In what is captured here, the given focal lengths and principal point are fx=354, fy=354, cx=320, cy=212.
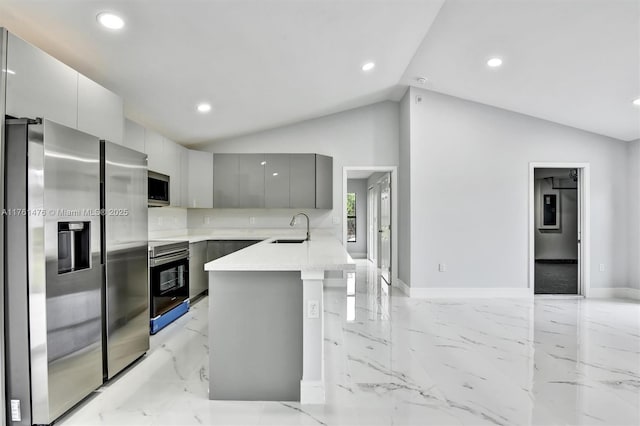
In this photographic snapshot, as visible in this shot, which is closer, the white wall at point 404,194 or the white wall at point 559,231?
the white wall at point 404,194

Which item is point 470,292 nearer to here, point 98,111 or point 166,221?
point 166,221

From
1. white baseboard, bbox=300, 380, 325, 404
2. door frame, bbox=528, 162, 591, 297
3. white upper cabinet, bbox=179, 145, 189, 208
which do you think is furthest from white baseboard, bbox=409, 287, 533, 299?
white upper cabinet, bbox=179, 145, 189, 208

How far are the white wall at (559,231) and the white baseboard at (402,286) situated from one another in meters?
4.77

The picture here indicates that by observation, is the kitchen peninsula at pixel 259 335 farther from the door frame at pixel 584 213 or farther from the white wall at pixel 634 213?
the white wall at pixel 634 213

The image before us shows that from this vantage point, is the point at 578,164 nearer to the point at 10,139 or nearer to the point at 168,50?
the point at 168,50

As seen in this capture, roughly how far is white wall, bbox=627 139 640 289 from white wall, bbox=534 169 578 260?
3429 mm

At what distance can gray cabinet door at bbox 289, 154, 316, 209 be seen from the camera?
5484 mm

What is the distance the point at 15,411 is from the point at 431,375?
8.12 ft

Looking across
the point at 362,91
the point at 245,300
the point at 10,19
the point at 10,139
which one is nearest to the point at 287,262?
the point at 245,300

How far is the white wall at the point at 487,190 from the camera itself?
16.7 feet

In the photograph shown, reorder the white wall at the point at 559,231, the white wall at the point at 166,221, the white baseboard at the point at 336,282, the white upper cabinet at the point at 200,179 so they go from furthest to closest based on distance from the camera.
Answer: the white wall at the point at 559,231 → the white baseboard at the point at 336,282 → the white upper cabinet at the point at 200,179 → the white wall at the point at 166,221

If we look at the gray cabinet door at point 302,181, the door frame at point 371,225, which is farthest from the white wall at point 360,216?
the gray cabinet door at point 302,181

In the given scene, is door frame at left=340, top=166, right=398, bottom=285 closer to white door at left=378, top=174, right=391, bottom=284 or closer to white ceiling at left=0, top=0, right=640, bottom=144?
white door at left=378, top=174, right=391, bottom=284

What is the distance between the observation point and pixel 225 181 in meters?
5.44
